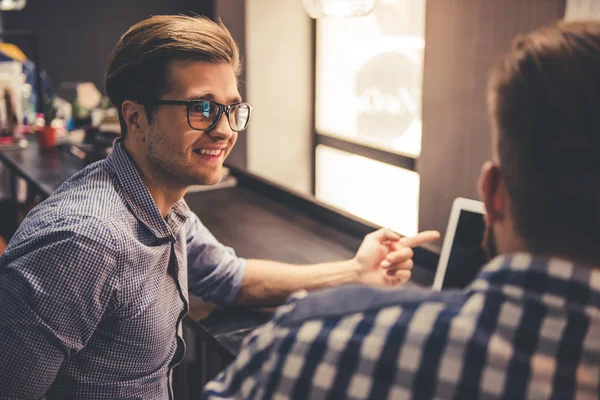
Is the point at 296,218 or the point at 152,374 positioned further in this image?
the point at 296,218

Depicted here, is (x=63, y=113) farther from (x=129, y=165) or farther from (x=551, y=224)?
(x=551, y=224)

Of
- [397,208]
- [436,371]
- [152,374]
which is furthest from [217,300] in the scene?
[397,208]

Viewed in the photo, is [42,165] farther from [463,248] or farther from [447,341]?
[447,341]

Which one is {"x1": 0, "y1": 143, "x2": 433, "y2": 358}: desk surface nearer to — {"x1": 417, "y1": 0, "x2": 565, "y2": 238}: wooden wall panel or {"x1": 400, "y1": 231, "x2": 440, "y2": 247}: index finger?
{"x1": 400, "y1": 231, "x2": 440, "y2": 247}: index finger

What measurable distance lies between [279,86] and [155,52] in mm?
2818

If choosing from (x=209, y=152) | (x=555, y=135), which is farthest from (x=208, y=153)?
(x=555, y=135)

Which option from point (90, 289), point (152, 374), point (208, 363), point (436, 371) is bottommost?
point (208, 363)

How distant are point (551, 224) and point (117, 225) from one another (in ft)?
2.85

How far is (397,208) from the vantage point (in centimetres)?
395

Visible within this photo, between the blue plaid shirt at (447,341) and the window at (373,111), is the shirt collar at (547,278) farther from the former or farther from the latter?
the window at (373,111)

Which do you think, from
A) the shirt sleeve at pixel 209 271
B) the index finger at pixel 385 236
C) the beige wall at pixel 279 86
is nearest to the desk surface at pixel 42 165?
the beige wall at pixel 279 86

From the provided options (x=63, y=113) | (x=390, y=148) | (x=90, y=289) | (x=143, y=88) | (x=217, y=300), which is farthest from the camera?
(x=63, y=113)

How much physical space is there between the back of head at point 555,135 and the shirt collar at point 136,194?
88cm

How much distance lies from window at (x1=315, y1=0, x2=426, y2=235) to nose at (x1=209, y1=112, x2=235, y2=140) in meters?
2.31
